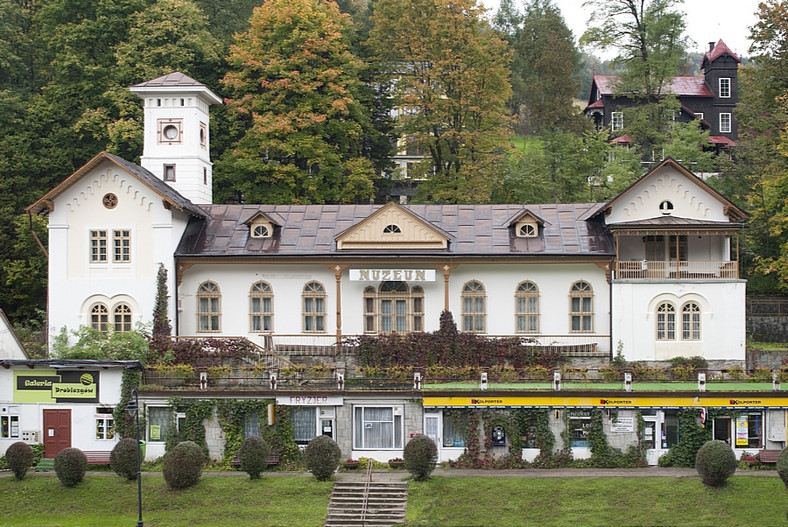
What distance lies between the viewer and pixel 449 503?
3019cm

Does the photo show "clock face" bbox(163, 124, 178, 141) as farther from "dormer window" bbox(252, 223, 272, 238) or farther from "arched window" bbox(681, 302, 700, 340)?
"arched window" bbox(681, 302, 700, 340)

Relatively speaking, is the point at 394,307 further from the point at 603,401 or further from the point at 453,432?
the point at 603,401

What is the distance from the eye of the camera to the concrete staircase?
29547 mm

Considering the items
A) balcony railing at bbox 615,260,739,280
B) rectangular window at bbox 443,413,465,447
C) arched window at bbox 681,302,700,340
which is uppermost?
balcony railing at bbox 615,260,739,280

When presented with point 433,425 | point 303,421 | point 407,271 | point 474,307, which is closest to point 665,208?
point 474,307

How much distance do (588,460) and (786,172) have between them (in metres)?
19.7

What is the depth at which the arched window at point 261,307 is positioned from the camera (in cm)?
4222

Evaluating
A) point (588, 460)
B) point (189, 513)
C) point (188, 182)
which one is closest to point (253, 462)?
point (189, 513)

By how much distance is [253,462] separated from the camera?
32.2 m

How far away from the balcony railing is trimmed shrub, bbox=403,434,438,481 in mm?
12359

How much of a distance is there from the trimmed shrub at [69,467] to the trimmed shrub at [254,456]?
4965mm

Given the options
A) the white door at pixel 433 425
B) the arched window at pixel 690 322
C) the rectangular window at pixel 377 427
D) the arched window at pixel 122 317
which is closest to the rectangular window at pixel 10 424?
the arched window at pixel 122 317

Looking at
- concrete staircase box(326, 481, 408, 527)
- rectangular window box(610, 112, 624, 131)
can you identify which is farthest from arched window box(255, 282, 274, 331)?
rectangular window box(610, 112, 624, 131)

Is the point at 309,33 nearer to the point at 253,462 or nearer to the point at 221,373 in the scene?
the point at 221,373
